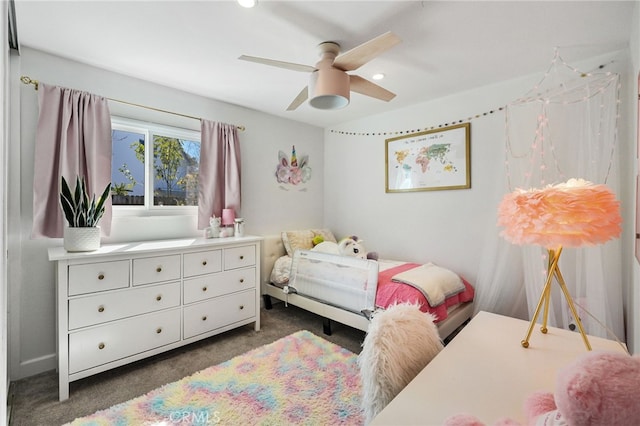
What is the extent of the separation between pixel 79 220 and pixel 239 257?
125cm

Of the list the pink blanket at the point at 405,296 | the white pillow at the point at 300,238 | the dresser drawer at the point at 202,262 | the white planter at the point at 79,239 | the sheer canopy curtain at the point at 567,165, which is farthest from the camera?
the white pillow at the point at 300,238

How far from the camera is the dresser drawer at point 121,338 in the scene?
1.90 meters

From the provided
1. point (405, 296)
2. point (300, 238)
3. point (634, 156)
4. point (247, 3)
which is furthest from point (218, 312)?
point (634, 156)

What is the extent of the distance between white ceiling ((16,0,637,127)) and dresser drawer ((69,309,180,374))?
1.97m

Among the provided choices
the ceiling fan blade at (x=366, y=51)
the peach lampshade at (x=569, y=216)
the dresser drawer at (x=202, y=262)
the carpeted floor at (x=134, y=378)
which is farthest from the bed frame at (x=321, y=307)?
the ceiling fan blade at (x=366, y=51)

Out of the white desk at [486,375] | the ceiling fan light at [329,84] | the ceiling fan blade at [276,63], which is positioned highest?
the ceiling fan blade at [276,63]

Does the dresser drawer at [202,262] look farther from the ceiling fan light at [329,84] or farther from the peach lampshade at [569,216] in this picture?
the peach lampshade at [569,216]

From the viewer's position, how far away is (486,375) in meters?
0.96

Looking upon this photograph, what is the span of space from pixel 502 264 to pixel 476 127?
138 centimetres

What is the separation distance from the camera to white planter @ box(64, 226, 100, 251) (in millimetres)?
1964

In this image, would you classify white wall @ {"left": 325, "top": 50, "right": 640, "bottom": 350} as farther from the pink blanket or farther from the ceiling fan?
the ceiling fan

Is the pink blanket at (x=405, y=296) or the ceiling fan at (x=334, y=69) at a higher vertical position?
the ceiling fan at (x=334, y=69)

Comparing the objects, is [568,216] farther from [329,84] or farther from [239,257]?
[239,257]

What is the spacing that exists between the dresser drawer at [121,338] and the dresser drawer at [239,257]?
58 cm
